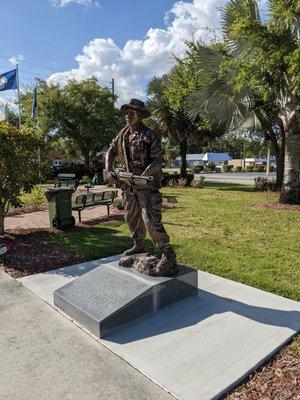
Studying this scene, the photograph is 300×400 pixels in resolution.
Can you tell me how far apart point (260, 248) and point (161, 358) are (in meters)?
4.52

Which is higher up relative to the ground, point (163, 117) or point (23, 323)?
point (163, 117)

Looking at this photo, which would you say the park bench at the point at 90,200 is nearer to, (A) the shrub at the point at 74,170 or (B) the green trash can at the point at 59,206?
(B) the green trash can at the point at 59,206

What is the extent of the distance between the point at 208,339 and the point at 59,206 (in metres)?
6.15

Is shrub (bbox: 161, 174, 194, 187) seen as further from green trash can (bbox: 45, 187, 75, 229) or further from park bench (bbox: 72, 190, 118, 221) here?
green trash can (bbox: 45, 187, 75, 229)

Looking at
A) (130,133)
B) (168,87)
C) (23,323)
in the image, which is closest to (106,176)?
(130,133)

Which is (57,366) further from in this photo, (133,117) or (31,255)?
(31,255)

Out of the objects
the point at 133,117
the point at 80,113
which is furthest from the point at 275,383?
the point at 80,113

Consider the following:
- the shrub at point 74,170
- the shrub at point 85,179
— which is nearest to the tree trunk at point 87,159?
the shrub at point 74,170

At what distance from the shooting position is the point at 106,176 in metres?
4.84

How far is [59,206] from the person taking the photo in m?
9.25

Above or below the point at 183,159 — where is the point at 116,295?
below

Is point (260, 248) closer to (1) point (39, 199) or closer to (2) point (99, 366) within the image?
(2) point (99, 366)

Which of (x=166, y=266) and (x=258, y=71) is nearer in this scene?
(x=166, y=266)

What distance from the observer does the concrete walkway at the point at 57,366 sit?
3090 mm
